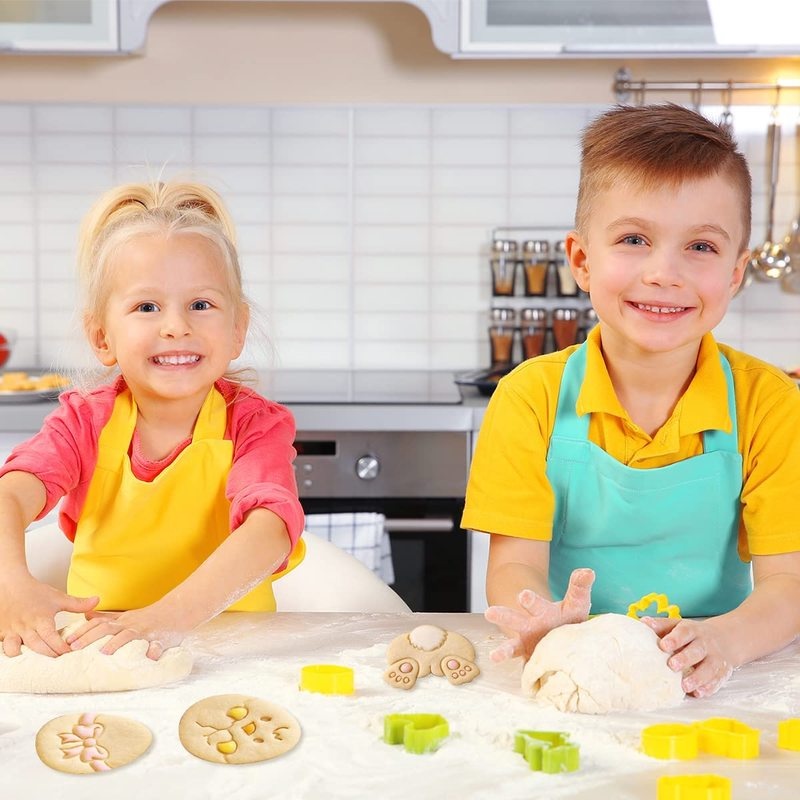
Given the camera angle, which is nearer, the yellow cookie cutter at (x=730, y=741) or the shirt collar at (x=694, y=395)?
the yellow cookie cutter at (x=730, y=741)

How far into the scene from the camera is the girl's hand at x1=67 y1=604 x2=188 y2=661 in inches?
32.4

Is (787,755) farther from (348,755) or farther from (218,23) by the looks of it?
(218,23)

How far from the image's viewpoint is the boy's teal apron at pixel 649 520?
111cm

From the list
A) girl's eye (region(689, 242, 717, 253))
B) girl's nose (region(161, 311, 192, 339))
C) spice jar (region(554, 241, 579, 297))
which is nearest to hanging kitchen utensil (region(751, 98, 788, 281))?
spice jar (region(554, 241, 579, 297))

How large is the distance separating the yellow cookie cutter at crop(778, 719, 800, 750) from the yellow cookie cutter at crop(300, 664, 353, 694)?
0.97 ft

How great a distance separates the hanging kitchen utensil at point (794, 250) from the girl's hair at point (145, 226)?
5.44ft

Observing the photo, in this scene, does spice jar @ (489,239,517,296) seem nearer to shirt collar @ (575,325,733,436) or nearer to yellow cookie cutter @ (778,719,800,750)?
shirt collar @ (575,325,733,436)

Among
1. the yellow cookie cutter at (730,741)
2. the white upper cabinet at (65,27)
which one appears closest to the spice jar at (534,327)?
the white upper cabinet at (65,27)

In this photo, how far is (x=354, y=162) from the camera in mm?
2521

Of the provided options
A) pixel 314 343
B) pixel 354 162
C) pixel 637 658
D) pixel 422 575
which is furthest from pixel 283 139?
pixel 637 658

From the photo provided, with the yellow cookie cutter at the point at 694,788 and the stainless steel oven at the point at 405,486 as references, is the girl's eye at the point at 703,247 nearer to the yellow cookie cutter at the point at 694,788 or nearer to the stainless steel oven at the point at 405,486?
the yellow cookie cutter at the point at 694,788

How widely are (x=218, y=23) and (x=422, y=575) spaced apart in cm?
135

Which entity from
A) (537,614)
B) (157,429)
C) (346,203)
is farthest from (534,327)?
(537,614)

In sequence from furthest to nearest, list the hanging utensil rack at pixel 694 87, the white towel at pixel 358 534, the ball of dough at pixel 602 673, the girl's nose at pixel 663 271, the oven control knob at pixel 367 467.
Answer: the hanging utensil rack at pixel 694 87 → the oven control knob at pixel 367 467 → the white towel at pixel 358 534 → the girl's nose at pixel 663 271 → the ball of dough at pixel 602 673
